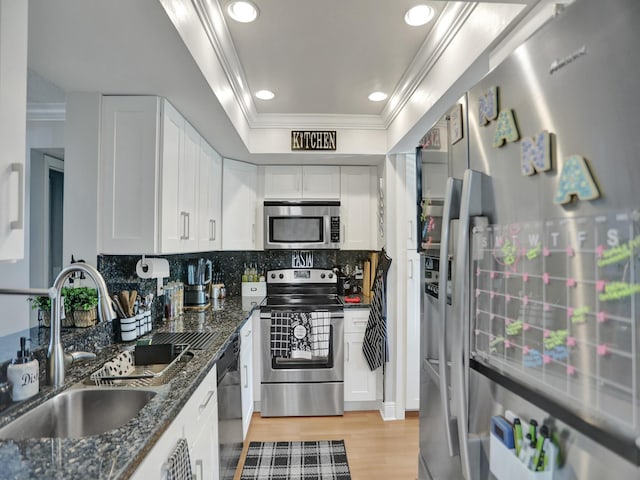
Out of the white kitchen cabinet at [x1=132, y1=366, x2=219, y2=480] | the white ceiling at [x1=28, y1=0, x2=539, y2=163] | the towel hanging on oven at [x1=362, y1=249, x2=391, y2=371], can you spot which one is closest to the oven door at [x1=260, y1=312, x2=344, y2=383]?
the towel hanging on oven at [x1=362, y1=249, x2=391, y2=371]

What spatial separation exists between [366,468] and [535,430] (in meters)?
1.99

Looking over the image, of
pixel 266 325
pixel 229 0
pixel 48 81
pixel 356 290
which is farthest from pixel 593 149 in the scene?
pixel 356 290

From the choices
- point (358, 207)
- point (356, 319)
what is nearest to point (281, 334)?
point (356, 319)

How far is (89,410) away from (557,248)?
161 centimetres

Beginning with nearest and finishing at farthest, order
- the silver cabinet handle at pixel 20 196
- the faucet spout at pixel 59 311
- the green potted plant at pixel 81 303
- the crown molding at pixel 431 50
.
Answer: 1. the silver cabinet handle at pixel 20 196
2. the faucet spout at pixel 59 311
3. the crown molding at pixel 431 50
4. the green potted plant at pixel 81 303

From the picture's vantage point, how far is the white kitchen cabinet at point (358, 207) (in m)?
3.68

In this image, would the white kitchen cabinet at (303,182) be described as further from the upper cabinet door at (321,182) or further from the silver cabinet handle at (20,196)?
the silver cabinet handle at (20,196)

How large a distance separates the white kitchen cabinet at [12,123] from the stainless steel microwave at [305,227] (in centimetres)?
255

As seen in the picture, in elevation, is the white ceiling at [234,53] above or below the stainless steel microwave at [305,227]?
above

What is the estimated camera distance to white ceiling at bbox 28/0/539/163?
4.52ft

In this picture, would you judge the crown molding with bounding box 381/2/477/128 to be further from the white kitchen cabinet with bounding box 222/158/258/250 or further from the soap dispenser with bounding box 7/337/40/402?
the soap dispenser with bounding box 7/337/40/402

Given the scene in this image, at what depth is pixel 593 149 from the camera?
2.29 ft

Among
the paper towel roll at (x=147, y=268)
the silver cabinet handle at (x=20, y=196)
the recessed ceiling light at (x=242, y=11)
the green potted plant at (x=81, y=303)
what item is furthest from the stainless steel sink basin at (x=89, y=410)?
the recessed ceiling light at (x=242, y=11)

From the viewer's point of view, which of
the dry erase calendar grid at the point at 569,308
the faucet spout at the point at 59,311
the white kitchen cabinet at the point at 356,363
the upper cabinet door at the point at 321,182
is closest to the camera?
the dry erase calendar grid at the point at 569,308
